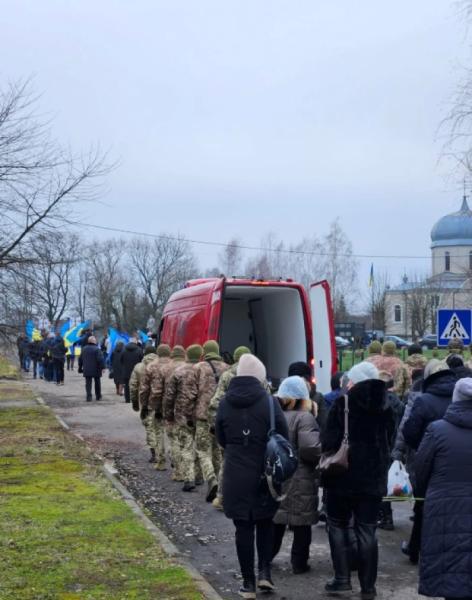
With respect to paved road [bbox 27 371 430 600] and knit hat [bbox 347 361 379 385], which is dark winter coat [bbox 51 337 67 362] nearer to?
paved road [bbox 27 371 430 600]

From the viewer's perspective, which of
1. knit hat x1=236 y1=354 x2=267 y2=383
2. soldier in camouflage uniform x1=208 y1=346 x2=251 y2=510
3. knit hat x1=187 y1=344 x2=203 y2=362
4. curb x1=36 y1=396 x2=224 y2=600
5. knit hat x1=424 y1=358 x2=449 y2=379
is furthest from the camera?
knit hat x1=187 y1=344 x2=203 y2=362

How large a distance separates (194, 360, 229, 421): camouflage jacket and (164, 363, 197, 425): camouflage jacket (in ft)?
0.39

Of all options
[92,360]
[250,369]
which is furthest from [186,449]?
[92,360]

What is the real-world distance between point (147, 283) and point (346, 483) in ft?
253

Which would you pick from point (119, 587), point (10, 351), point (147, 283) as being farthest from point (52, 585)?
point (147, 283)

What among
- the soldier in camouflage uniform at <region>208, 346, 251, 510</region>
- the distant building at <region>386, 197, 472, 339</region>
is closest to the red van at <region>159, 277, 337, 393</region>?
the soldier in camouflage uniform at <region>208, 346, 251, 510</region>

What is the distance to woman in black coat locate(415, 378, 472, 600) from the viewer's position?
515 centimetres

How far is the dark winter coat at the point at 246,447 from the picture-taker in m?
6.82

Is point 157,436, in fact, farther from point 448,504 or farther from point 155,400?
point 448,504

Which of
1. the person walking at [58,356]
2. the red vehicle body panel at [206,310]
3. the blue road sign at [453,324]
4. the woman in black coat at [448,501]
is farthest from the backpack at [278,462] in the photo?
the person walking at [58,356]

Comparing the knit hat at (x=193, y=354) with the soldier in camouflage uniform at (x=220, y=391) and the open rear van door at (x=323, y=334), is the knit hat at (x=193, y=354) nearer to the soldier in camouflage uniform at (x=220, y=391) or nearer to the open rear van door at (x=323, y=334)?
the soldier in camouflage uniform at (x=220, y=391)

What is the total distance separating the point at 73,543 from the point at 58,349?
81.6 feet

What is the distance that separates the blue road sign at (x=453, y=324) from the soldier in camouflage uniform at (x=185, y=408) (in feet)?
16.3

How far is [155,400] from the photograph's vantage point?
13.2 m
